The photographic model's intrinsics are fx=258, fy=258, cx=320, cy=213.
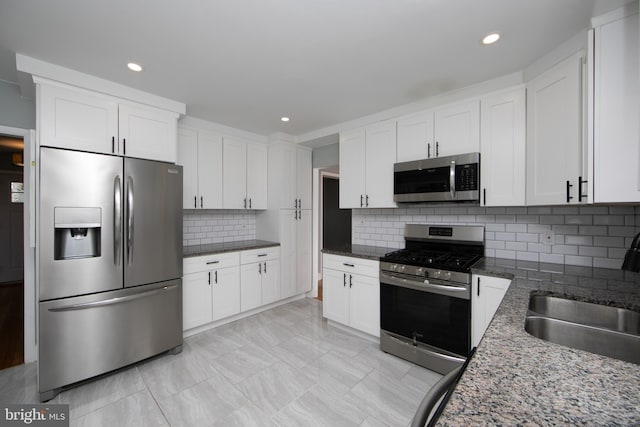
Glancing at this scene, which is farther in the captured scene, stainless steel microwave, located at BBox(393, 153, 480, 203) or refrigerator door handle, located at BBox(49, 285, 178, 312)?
stainless steel microwave, located at BBox(393, 153, 480, 203)

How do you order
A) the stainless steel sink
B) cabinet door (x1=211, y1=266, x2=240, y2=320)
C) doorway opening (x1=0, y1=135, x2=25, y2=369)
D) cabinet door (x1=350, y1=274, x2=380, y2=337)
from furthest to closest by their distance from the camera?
1. doorway opening (x1=0, y1=135, x2=25, y2=369)
2. cabinet door (x1=211, y1=266, x2=240, y2=320)
3. cabinet door (x1=350, y1=274, x2=380, y2=337)
4. the stainless steel sink

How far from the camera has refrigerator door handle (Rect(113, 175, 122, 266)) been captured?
2.14 m

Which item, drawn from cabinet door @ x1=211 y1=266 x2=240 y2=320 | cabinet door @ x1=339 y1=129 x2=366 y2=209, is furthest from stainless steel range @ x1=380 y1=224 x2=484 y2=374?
cabinet door @ x1=211 y1=266 x2=240 y2=320

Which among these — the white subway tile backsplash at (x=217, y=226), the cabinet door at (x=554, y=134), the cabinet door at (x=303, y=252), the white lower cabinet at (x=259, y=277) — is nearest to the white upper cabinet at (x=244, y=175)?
the white subway tile backsplash at (x=217, y=226)

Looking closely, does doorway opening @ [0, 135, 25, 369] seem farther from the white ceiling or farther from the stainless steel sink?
the stainless steel sink

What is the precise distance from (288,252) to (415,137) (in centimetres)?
235

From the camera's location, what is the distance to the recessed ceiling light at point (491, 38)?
170cm

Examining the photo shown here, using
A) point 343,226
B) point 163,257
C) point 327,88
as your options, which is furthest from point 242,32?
point 343,226

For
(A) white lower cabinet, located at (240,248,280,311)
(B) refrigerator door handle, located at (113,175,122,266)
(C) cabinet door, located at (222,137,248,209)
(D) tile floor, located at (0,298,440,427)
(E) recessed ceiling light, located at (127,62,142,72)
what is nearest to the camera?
(D) tile floor, located at (0,298,440,427)

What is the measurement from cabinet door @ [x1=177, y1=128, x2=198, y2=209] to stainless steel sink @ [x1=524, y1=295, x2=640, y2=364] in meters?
3.26

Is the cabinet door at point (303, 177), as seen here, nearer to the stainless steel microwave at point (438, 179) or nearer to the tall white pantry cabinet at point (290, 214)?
the tall white pantry cabinet at point (290, 214)

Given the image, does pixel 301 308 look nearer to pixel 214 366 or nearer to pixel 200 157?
pixel 214 366

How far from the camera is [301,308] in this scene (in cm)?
374

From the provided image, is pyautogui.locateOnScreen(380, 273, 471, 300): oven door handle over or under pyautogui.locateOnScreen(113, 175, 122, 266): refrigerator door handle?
under
